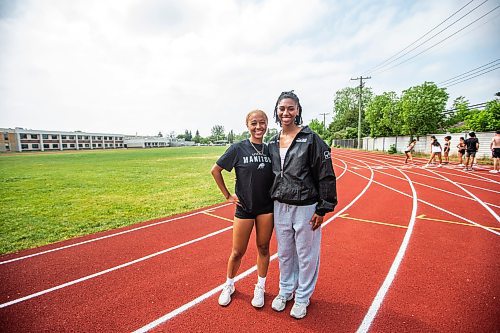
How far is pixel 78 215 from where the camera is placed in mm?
6789

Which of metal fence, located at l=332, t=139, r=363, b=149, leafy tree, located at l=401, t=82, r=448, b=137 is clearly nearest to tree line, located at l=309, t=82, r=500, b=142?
leafy tree, located at l=401, t=82, r=448, b=137

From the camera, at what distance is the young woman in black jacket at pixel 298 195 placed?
250 cm

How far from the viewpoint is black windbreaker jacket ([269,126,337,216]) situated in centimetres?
248

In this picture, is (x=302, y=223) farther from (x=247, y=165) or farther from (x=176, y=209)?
(x=176, y=209)

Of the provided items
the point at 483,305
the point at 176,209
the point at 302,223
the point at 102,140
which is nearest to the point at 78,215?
the point at 176,209

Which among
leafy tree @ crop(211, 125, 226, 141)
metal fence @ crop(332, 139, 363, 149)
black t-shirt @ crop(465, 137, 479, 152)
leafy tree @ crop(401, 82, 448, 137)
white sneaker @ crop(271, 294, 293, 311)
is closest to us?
white sneaker @ crop(271, 294, 293, 311)

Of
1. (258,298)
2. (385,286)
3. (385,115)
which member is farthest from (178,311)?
(385,115)

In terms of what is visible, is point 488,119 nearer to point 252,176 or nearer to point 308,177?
point 308,177

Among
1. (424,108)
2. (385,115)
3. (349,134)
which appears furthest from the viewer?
(349,134)

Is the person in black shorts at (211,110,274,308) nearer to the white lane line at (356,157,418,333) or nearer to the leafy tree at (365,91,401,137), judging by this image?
the white lane line at (356,157,418,333)

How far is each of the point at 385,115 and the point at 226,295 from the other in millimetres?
29812

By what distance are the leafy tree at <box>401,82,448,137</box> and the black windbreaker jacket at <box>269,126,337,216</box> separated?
78.9 ft

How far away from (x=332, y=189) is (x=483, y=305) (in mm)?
2276

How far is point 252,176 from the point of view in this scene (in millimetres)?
2688
